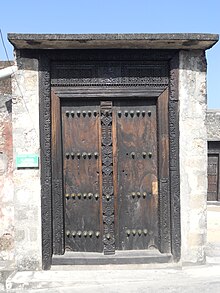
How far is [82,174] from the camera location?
4.23m

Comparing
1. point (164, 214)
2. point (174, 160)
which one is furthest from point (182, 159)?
point (164, 214)

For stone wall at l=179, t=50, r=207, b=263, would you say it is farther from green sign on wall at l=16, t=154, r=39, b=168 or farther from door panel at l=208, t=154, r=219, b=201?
door panel at l=208, t=154, r=219, b=201

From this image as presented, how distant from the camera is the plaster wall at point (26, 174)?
4.03 metres

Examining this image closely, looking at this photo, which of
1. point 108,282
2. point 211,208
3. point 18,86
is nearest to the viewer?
point 108,282

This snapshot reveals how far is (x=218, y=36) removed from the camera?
12.8ft

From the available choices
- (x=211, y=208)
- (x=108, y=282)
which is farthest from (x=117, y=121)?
(x=211, y=208)

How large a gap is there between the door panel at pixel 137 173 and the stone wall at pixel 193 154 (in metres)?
0.33

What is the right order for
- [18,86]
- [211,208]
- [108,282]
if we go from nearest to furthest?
1. [108,282]
2. [18,86]
3. [211,208]

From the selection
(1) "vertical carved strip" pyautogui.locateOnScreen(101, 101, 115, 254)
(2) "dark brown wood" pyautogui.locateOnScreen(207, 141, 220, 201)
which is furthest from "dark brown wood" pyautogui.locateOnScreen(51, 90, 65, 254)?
(2) "dark brown wood" pyautogui.locateOnScreen(207, 141, 220, 201)

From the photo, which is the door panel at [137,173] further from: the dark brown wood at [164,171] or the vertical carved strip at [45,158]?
the vertical carved strip at [45,158]

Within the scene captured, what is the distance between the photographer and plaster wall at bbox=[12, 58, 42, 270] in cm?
403

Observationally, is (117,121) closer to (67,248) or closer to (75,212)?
(75,212)

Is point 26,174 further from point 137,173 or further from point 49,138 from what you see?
point 137,173

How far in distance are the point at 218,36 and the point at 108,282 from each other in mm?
2781
